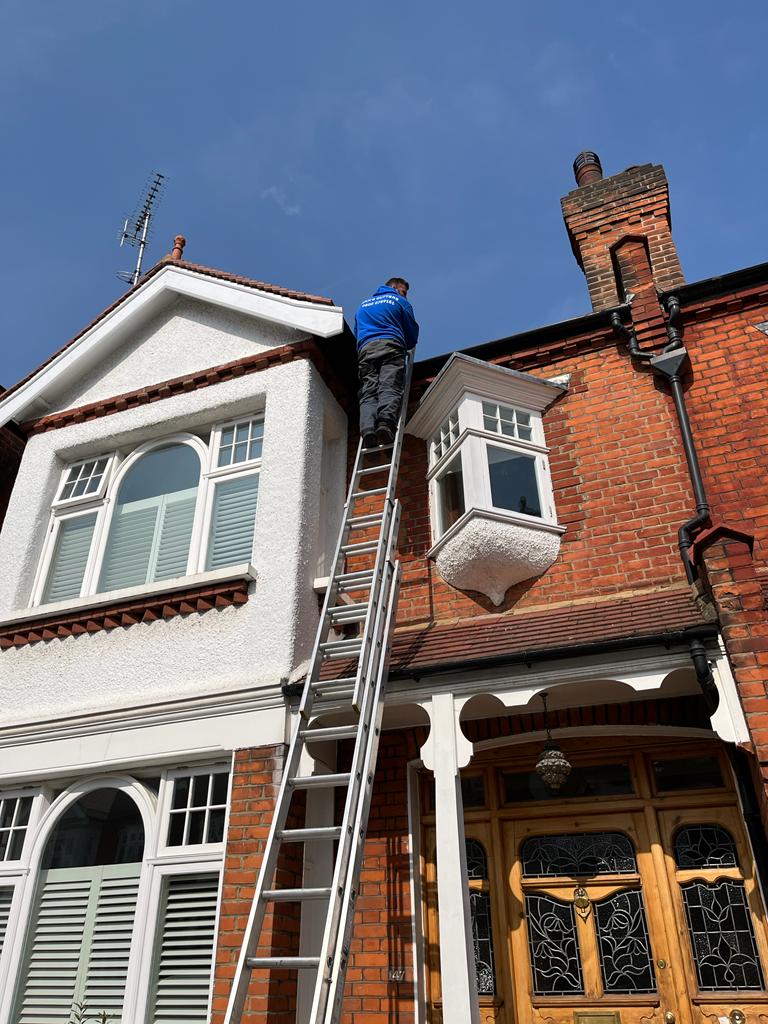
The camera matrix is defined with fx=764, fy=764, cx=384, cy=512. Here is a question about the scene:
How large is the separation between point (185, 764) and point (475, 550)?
2832 millimetres

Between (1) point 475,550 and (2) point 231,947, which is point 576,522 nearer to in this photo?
(1) point 475,550

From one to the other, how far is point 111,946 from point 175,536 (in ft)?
10.9

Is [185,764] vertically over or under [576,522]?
under

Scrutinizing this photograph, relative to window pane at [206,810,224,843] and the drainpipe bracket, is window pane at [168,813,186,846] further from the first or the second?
the drainpipe bracket

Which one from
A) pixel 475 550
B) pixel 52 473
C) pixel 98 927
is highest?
pixel 52 473

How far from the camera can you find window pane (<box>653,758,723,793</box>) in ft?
18.1

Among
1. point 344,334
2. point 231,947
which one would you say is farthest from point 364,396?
point 231,947

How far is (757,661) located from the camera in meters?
4.49

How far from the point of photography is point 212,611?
6.27 m

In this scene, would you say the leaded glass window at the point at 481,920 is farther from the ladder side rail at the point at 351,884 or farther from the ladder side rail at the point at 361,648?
the ladder side rail at the point at 361,648

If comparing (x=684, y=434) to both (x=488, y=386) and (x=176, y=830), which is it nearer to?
(x=488, y=386)

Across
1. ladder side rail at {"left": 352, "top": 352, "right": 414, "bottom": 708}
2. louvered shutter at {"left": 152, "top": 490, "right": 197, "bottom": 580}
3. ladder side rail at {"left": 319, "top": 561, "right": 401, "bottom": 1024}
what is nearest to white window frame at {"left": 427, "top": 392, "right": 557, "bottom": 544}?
ladder side rail at {"left": 352, "top": 352, "right": 414, "bottom": 708}

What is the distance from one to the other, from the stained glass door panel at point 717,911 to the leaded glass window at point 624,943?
0.82 feet

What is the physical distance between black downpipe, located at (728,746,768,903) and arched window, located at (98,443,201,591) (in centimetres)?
465
